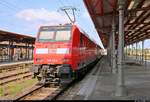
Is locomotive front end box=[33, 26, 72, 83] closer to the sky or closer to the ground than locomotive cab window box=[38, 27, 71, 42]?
closer to the ground

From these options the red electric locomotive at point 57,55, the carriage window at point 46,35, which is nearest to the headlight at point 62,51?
the red electric locomotive at point 57,55

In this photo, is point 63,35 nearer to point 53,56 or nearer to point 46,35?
point 46,35

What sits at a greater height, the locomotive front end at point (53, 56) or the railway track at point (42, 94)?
the locomotive front end at point (53, 56)

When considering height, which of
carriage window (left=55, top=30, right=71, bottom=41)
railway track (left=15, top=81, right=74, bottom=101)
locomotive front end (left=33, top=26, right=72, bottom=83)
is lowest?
railway track (left=15, top=81, right=74, bottom=101)

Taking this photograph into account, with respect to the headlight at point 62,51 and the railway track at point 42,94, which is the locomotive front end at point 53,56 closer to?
the headlight at point 62,51

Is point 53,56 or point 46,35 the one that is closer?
point 53,56

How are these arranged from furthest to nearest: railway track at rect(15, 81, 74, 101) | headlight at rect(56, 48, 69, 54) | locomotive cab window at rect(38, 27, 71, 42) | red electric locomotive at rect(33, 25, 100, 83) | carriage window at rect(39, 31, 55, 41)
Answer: carriage window at rect(39, 31, 55, 41), locomotive cab window at rect(38, 27, 71, 42), headlight at rect(56, 48, 69, 54), red electric locomotive at rect(33, 25, 100, 83), railway track at rect(15, 81, 74, 101)

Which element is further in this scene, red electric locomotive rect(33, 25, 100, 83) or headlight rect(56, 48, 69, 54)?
headlight rect(56, 48, 69, 54)

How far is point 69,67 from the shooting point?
15.2m

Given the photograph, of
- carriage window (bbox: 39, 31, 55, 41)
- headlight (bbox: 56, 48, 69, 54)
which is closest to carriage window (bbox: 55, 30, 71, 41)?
carriage window (bbox: 39, 31, 55, 41)

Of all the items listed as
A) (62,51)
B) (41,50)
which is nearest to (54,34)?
(41,50)

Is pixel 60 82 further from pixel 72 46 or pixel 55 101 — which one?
pixel 55 101

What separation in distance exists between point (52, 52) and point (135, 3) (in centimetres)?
465

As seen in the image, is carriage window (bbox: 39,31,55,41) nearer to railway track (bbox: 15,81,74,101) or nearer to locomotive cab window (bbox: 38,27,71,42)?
locomotive cab window (bbox: 38,27,71,42)
